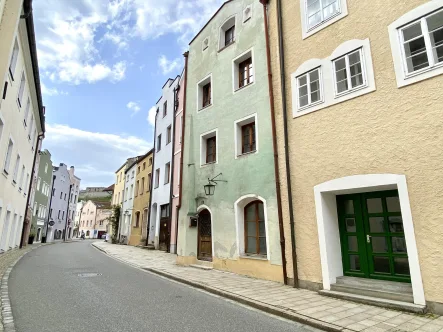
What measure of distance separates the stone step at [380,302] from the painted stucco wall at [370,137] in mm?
376

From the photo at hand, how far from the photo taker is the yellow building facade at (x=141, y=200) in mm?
25000

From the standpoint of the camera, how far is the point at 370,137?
7008 mm

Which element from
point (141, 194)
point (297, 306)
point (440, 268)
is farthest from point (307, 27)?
point (141, 194)

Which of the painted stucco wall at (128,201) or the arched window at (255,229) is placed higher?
the painted stucco wall at (128,201)

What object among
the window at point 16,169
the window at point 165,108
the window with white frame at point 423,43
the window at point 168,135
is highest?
the window at point 165,108

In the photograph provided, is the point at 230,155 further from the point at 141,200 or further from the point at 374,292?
the point at 141,200

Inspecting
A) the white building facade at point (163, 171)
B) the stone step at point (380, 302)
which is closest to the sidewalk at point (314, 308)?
the stone step at point (380, 302)

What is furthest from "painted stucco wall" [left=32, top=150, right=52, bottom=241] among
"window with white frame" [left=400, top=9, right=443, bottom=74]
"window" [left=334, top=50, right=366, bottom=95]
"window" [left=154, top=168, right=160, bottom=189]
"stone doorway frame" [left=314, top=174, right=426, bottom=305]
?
"window with white frame" [left=400, top=9, right=443, bottom=74]

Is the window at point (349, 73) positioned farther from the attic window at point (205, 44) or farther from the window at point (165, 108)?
the window at point (165, 108)

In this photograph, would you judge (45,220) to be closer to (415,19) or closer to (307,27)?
(307,27)

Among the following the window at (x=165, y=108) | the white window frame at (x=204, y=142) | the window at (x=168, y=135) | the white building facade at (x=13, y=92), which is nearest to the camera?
the white building facade at (x=13, y=92)

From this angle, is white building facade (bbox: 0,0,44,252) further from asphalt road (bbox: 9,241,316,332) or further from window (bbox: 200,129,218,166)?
window (bbox: 200,129,218,166)

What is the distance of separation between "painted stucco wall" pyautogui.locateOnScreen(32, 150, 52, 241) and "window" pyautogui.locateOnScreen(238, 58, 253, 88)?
3205cm

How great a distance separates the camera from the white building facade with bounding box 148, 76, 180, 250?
20469 mm
